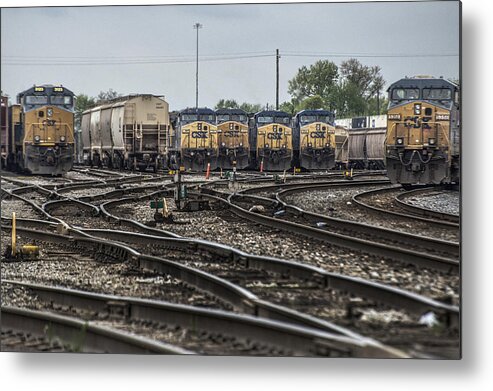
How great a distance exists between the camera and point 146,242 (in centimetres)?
1114

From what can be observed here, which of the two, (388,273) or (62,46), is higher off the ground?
(62,46)

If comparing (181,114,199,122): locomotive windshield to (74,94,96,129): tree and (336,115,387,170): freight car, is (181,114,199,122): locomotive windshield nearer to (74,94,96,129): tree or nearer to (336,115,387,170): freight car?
(74,94,96,129): tree

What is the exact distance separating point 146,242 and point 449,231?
3.57 metres

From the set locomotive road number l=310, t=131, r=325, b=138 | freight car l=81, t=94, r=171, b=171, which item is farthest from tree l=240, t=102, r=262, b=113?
freight car l=81, t=94, r=171, b=171

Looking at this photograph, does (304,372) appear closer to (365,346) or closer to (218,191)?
(365,346)

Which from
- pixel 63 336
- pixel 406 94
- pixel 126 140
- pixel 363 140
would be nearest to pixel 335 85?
pixel 406 94

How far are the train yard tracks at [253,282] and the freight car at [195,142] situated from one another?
52.8 inches

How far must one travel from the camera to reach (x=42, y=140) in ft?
51.2

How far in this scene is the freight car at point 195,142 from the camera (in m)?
14.0

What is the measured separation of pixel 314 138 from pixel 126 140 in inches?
221

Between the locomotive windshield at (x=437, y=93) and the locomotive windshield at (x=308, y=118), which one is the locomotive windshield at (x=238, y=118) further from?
the locomotive windshield at (x=437, y=93)

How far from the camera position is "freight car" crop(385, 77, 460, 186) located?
33.6 feet

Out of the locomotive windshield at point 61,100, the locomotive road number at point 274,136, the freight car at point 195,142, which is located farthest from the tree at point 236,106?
the locomotive road number at point 274,136

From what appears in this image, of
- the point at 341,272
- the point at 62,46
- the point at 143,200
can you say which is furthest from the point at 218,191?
the point at 341,272
